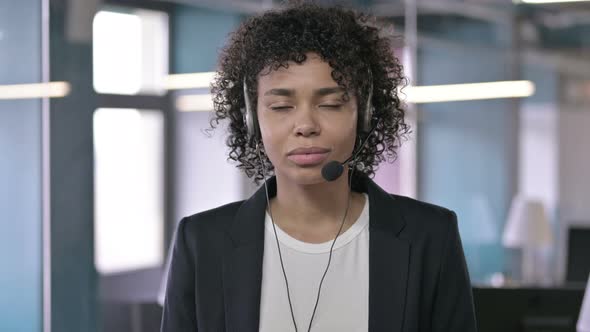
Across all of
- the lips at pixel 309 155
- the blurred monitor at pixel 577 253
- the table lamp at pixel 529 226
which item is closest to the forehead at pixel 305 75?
the lips at pixel 309 155

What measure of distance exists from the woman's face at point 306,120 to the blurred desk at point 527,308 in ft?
7.12

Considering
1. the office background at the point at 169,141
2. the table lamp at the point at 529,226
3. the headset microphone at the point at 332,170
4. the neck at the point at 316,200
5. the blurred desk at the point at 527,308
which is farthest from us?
the table lamp at the point at 529,226

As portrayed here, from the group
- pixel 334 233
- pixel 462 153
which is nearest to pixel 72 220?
pixel 334 233

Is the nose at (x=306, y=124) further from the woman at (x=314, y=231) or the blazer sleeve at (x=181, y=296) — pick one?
the blazer sleeve at (x=181, y=296)

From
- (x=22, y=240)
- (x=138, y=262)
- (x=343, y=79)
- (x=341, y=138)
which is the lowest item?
(x=138, y=262)

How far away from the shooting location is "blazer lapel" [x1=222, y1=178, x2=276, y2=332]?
1557 mm

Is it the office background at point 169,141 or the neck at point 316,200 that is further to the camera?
the office background at point 169,141

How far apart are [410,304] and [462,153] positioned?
240 inches

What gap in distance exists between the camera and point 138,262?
5387 mm

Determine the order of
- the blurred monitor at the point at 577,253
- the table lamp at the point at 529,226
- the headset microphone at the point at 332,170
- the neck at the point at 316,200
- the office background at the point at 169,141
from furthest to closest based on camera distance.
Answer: the table lamp at the point at 529,226, the blurred monitor at the point at 577,253, the office background at the point at 169,141, the neck at the point at 316,200, the headset microphone at the point at 332,170

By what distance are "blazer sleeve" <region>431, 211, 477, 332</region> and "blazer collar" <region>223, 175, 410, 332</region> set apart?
0.22ft

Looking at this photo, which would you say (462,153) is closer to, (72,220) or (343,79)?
(72,220)

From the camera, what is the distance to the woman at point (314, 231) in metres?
1.54

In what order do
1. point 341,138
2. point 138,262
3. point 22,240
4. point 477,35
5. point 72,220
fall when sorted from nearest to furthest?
point 341,138, point 22,240, point 72,220, point 138,262, point 477,35
